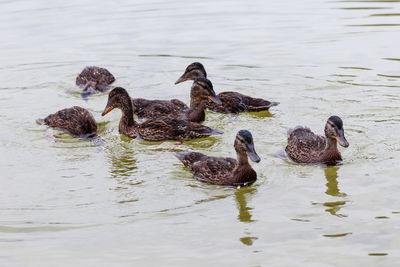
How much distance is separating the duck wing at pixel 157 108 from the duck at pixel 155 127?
0.21 m

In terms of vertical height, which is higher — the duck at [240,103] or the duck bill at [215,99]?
the duck bill at [215,99]

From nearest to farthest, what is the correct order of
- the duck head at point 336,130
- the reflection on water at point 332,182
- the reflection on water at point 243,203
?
the reflection on water at point 243,203, the reflection on water at point 332,182, the duck head at point 336,130

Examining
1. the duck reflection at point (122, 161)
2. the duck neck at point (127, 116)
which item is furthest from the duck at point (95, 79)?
the duck reflection at point (122, 161)

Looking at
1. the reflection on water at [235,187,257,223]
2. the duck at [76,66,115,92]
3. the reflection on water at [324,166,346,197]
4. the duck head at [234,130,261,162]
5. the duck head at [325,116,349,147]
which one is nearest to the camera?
the reflection on water at [235,187,257,223]

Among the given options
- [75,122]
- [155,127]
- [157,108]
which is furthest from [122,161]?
[157,108]

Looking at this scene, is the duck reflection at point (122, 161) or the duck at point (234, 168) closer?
the duck at point (234, 168)

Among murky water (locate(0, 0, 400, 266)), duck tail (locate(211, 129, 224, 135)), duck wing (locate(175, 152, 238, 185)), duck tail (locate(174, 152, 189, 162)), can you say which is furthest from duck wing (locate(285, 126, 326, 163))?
duck tail (locate(174, 152, 189, 162))

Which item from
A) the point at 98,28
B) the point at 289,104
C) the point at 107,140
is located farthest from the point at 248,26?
the point at 107,140

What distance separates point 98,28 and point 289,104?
21.0 feet

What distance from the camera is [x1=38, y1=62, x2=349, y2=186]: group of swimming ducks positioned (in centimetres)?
741

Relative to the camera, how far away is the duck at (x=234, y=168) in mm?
7301

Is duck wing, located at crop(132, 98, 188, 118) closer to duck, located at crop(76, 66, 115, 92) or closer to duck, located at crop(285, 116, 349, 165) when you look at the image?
duck, located at crop(76, 66, 115, 92)

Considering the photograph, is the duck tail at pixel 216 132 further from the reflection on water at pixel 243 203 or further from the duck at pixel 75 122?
the reflection on water at pixel 243 203

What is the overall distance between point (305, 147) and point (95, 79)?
4421 mm
